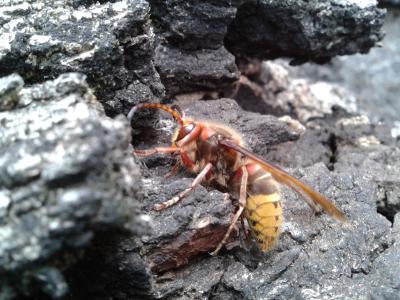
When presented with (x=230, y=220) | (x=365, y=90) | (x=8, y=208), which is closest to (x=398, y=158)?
(x=230, y=220)

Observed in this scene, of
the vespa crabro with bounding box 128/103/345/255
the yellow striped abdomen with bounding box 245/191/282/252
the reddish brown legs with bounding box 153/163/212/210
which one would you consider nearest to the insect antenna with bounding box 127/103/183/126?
the vespa crabro with bounding box 128/103/345/255

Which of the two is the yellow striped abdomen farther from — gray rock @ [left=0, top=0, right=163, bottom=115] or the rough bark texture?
gray rock @ [left=0, top=0, right=163, bottom=115]

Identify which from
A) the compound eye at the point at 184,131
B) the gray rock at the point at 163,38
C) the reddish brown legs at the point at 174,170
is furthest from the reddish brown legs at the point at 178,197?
the gray rock at the point at 163,38

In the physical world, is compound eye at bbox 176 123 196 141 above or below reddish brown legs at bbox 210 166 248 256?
above

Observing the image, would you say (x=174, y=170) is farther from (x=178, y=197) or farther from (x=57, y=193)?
(x=57, y=193)

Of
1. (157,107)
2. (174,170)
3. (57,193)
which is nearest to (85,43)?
(157,107)

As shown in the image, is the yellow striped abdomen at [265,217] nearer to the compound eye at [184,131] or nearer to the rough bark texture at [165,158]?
the rough bark texture at [165,158]

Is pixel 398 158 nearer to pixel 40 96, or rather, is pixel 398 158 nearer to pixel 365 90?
pixel 365 90
